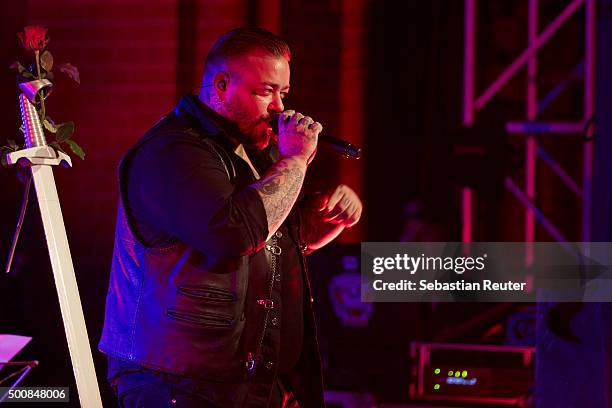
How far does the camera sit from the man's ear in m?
1.74

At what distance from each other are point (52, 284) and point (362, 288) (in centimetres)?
132

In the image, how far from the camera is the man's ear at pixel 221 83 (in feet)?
5.70

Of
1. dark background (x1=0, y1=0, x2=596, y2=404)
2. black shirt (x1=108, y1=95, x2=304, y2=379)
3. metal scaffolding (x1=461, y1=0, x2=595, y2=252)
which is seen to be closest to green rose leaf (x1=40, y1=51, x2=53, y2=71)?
black shirt (x1=108, y1=95, x2=304, y2=379)

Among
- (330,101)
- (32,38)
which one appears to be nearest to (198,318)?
(32,38)

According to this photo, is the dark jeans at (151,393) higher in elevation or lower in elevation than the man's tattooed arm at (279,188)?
lower

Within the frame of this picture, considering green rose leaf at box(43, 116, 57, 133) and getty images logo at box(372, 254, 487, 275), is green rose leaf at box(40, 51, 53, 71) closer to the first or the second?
green rose leaf at box(43, 116, 57, 133)

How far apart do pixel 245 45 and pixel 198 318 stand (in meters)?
0.59

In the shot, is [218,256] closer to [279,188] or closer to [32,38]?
[279,188]

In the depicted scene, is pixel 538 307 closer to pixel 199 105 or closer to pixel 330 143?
pixel 330 143

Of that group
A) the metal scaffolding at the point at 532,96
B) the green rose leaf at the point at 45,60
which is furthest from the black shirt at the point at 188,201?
the metal scaffolding at the point at 532,96

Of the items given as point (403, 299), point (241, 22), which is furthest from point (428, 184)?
point (241, 22)

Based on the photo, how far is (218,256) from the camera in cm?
151

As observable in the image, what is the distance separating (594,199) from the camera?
2.87 m

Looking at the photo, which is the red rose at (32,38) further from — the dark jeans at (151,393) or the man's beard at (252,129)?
the dark jeans at (151,393)
